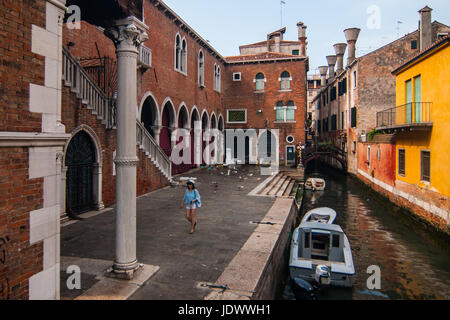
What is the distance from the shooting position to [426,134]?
1245 cm

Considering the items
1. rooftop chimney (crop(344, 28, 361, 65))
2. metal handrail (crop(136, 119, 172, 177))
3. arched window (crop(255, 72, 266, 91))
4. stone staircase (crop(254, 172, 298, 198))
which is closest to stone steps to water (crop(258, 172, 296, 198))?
stone staircase (crop(254, 172, 298, 198))

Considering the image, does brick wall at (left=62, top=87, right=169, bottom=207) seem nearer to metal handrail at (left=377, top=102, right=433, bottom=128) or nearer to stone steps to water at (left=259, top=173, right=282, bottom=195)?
stone steps to water at (left=259, top=173, right=282, bottom=195)

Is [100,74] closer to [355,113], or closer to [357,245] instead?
[357,245]

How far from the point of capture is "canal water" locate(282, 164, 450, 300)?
7.72 meters

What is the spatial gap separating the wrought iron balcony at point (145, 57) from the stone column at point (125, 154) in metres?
8.53

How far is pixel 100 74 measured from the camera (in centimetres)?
1123

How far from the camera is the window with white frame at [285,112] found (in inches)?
1079

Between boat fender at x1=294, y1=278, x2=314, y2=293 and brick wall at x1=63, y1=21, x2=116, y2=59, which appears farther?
brick wall at x1=63, y1=21, x2=116, y2=59

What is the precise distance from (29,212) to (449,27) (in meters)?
27.6

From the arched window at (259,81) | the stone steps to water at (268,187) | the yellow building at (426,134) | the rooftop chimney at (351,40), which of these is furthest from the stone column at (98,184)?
the rooftop chimney at (351,40)

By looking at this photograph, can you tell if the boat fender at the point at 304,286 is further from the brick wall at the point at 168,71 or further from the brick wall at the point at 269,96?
the brick wall at the point at 269,96

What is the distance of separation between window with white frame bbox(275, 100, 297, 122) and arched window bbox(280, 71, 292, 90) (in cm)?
128

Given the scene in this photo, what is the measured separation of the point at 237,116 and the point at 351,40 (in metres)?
12.1

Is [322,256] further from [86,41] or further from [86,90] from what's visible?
[86,41]
